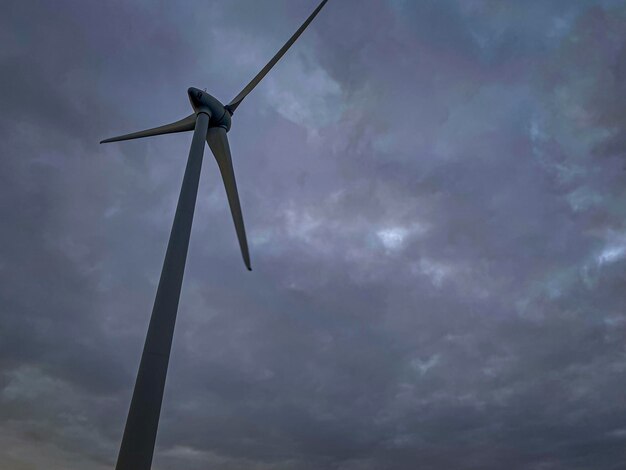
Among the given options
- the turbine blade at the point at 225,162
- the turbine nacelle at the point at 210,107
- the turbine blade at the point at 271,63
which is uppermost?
the turbine blade at the point at 271,63

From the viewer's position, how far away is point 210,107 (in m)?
42.6

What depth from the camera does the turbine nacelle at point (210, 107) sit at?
137ft

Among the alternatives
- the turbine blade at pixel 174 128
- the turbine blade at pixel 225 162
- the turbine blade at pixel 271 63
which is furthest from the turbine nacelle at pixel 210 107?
the turbine blade at pixel 271 63

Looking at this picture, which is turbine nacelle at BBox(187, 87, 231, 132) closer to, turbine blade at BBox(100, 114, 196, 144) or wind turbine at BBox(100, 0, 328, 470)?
wind turbine at BBox(100, 0, 328, 470)

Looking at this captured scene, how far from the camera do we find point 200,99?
4197cm

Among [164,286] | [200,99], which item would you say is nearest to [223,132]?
[200,99]

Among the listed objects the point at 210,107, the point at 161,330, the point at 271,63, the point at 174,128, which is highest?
the point at 271,63

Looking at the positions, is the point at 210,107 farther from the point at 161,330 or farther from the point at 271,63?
the point at 161,330

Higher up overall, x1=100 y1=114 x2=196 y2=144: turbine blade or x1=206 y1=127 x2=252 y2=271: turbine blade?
x1=100 y1=114 x2=196 y2=144: turbine blade

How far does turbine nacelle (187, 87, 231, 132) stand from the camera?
41812 mm

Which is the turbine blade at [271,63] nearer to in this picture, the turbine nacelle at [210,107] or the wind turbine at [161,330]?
the turbine nacelle at [210,107]

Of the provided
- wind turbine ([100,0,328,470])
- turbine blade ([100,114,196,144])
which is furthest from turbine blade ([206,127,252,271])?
turbine blade ([100,114,196,144])

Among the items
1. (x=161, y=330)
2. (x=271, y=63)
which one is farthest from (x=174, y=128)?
(x=161, y=330)

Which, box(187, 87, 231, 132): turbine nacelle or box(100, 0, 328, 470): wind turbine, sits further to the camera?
box(187, 87, 231, 132): turbine nacelle
